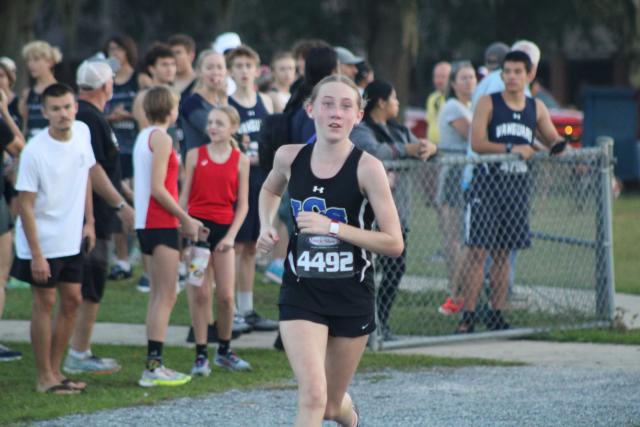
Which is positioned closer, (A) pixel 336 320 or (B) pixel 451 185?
(A) pixel 336 320

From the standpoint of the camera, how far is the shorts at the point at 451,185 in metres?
9.63

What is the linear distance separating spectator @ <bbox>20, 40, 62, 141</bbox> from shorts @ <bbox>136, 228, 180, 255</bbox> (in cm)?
304

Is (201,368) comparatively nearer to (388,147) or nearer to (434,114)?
(388,147)

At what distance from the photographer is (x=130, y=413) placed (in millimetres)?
7250

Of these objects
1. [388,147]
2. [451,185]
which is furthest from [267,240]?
[451,185]

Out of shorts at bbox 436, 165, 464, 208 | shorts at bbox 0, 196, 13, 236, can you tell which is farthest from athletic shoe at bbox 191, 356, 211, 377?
shorts at bbox 436, 165, 464, 208

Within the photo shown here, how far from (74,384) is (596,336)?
12.7 feet

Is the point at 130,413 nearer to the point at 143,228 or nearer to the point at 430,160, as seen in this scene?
the point at 143,228

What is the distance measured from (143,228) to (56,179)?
71 centimetres

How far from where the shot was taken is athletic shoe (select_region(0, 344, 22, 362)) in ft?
29.0

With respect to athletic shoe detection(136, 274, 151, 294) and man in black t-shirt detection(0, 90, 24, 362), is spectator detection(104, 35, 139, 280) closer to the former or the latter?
athletic shoe detection(136, 274, 151, 294)

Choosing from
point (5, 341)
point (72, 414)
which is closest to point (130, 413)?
point (72, 414)

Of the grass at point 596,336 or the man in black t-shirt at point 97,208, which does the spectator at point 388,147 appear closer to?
the grass at point 596,336

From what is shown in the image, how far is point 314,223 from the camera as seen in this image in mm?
5629
